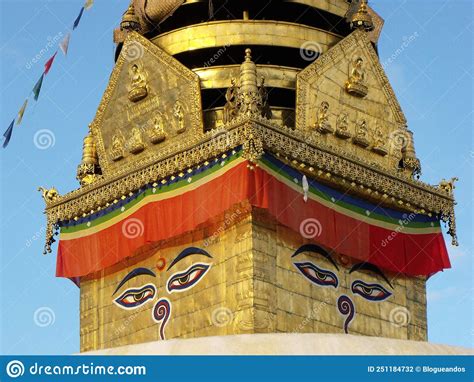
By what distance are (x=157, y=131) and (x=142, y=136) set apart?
633 mm

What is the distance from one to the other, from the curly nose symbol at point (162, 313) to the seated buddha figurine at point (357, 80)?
666 centimetres

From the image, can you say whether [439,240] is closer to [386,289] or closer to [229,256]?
[386,289]

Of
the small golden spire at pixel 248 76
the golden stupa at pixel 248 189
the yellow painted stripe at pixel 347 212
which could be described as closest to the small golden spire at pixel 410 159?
the golden stupa at pixel 248 189

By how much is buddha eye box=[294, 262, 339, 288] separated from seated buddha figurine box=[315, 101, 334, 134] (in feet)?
10.5

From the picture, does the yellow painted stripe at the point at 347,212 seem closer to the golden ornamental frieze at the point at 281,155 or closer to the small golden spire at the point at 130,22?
the golden ornamental frieze at the point at 281,155

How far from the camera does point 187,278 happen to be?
3173 centimetres

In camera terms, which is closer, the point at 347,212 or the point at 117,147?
the point at 347,212

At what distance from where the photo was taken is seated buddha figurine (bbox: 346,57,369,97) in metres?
34.2

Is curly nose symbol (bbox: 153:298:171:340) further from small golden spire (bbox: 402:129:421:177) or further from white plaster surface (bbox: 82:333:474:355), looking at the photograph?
white plaster surface (bbox: 82:333:474:355)

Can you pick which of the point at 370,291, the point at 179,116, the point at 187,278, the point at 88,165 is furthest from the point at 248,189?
the point at 88,165

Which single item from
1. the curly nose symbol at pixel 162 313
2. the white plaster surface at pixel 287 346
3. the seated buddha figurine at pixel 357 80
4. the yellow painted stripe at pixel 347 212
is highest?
the seated buddha figurine at pixel 357 80

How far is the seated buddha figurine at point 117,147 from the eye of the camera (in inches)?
1357

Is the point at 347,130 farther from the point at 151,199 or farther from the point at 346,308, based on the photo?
the point at 151,199

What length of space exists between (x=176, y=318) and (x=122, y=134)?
206 inches
